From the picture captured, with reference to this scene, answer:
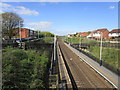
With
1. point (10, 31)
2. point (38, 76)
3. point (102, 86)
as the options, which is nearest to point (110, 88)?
point (102, 86)

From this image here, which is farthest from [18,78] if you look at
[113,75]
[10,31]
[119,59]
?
[10,31]

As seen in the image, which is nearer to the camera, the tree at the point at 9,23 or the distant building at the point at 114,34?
the tree at the point at 9,23

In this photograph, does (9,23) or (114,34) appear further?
(114,34)

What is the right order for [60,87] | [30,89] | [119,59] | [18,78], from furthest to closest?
[119,59] < [60,87] < [18,78] < [30,89]

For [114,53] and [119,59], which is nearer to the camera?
[119,59]

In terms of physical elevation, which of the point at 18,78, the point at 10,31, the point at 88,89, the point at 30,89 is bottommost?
the point at 88,89

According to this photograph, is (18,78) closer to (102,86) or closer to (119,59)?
(102,86)

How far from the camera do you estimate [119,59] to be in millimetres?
21594

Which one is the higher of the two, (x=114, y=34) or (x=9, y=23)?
(x=9, y=23)

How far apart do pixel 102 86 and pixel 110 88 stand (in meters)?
0.65

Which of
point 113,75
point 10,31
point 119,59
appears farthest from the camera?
point 10,31

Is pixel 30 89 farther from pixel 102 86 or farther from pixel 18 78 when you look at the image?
pixel 102 86

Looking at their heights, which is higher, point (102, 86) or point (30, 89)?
point (30, 89)

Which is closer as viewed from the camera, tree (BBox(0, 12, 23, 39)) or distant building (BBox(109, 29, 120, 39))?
tree (BBox(0, 12, 23, 39))
